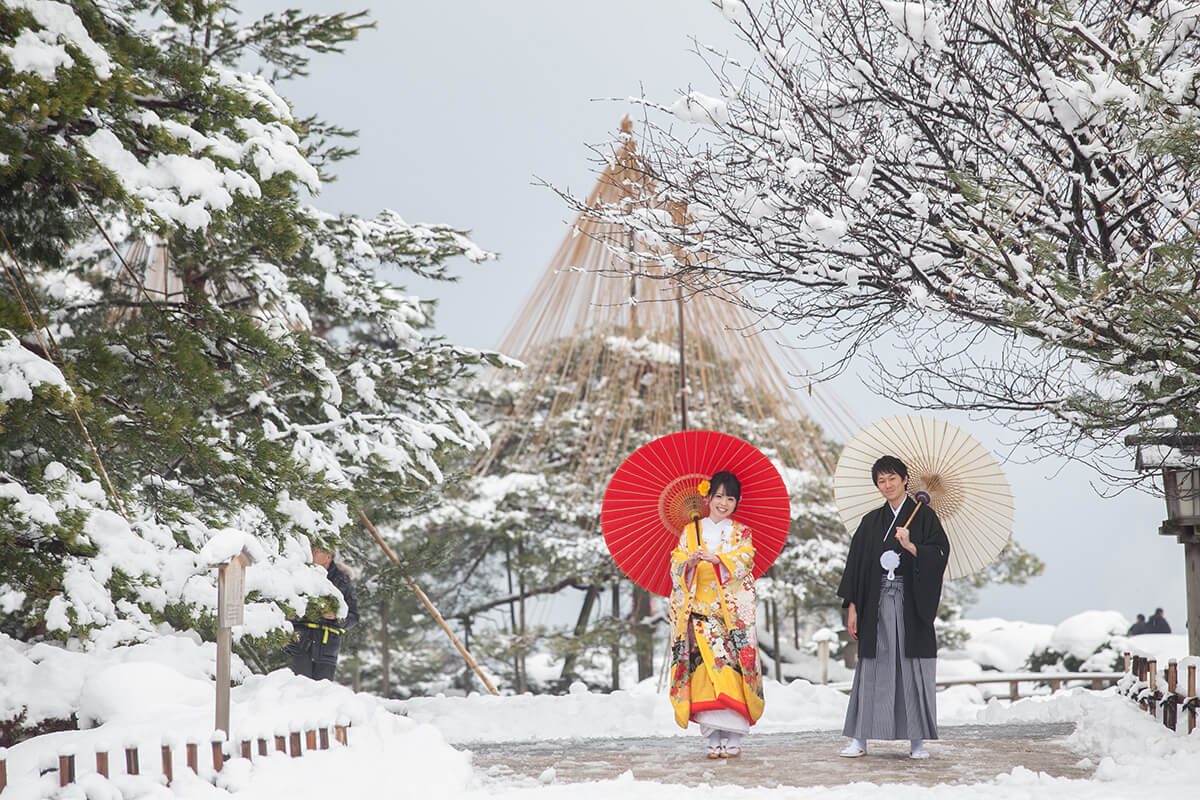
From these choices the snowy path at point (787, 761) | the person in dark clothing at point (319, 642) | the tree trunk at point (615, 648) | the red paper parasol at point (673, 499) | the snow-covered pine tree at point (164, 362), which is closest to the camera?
the snowy path at point (787, 761)

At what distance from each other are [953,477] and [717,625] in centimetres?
154

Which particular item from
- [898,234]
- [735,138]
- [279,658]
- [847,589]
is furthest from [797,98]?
[279,658]

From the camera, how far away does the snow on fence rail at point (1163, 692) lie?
525cm

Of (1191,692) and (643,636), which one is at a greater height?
(1191,692)

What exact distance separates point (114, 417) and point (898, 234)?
14.2 feet

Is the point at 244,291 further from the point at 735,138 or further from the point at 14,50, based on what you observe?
the point at 735,138

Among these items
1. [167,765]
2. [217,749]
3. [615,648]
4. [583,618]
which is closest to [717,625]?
[217,749]

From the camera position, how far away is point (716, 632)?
5.40 meters

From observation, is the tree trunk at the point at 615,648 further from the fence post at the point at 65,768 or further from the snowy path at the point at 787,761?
the fence post at the point at 65,768

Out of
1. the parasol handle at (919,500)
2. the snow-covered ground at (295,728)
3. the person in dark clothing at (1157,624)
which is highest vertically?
the parasol handle at (919,500)

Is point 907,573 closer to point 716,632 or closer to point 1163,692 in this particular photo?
point 716,632

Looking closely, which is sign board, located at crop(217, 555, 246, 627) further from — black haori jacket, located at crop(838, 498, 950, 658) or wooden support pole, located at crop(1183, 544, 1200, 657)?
wooden support pole, located at crop(1183, 544, 1200, 657)

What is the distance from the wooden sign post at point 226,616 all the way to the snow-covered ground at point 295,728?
135 mm

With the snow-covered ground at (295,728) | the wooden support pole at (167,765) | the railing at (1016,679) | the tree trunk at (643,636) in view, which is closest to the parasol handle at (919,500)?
the snow-covered ground at (295,728)
